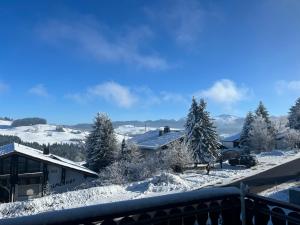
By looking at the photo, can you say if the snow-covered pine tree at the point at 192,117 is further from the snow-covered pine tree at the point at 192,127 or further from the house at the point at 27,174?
the house at the point at 27,174

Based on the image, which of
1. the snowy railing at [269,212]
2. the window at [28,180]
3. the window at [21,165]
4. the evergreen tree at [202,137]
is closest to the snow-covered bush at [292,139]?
the evergreen tree at [202,137]

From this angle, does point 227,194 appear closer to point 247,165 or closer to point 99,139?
point 247,165

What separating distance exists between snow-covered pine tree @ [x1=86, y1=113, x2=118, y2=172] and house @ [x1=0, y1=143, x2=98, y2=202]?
6252 millimetres

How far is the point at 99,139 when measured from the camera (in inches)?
2093

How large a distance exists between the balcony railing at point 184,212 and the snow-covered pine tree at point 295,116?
244 ft

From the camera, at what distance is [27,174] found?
43188 millimetres

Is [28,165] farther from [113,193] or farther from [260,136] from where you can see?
[260,136]

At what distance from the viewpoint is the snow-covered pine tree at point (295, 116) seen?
73.2 meters

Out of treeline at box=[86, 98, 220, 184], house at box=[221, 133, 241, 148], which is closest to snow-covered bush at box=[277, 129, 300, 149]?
house at box=[221, 133, 241, 148]

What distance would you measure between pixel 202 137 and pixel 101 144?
618 inches

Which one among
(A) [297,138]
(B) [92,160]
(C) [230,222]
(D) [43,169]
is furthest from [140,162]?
(C) [230,222]

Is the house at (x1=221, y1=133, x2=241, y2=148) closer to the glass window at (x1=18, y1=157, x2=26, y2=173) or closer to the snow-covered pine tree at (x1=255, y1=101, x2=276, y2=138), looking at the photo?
the snow-covered pine tree at (x1=255, y1=101, x2=276, y2=138)

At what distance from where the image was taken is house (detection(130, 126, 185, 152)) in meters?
57.9

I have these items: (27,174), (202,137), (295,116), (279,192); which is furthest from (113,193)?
(295,116)
